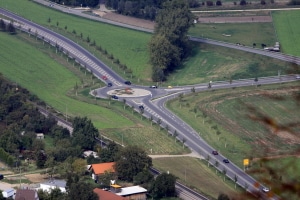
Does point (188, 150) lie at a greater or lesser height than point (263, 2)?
lesser

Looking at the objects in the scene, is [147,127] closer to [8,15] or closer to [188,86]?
[188,86]

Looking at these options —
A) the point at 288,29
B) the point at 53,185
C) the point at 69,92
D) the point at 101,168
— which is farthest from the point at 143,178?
the point at 288,29

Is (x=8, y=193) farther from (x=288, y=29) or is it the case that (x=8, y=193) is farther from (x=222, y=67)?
(x=288, y=29)

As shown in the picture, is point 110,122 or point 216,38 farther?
point 216,38

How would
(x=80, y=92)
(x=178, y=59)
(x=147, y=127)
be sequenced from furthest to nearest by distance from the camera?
(x=178, y=59)
(x=80, y=92)
(x=147, y=127)

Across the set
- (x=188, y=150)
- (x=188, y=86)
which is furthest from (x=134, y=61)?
(x=188, y=150)

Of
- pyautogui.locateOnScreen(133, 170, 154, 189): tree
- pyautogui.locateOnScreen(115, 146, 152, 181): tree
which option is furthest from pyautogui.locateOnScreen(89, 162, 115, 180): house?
pyautogui.locateOnScreen(133, 170, 154, 189): tree

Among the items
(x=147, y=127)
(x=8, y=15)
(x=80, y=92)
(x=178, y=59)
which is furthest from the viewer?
(x=8, y=15)
